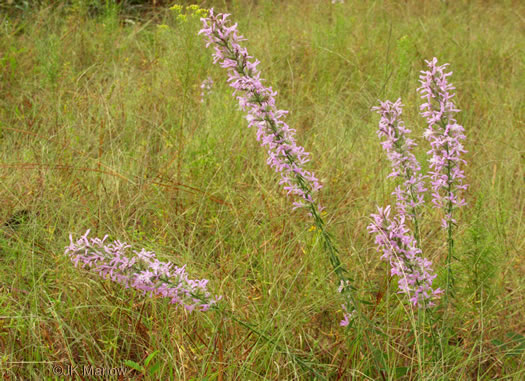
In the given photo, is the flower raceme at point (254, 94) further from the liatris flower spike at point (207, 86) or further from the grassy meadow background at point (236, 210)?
the liatris flower spike at point (207, 86)

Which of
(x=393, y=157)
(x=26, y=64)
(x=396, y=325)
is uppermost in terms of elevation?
(x=393, y=157)

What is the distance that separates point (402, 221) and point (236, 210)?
1.17 meters

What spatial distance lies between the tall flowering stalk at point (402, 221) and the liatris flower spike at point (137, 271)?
59 centimetres

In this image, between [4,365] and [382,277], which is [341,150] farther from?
[4,365]

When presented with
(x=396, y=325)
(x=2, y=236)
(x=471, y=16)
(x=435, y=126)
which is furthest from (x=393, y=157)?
(x=471, y=16)

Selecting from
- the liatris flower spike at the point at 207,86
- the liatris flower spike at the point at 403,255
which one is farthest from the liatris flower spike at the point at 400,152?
the liatris flower spike at the point at 207,86

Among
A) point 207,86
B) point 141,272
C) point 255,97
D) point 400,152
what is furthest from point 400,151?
point 207,86

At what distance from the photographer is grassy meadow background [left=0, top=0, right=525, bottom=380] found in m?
1.91

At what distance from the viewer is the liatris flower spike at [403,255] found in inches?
65.6

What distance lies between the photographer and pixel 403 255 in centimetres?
172

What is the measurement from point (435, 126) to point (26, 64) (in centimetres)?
398

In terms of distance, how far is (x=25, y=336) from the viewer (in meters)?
1.97

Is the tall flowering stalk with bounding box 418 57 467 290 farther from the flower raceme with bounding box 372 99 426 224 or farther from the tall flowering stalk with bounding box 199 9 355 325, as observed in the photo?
the tall flowering stalk with bounding box 199 9 355 325

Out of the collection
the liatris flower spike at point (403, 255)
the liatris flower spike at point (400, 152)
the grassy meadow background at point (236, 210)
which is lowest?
the grassy meadow background at point (236, 210)
